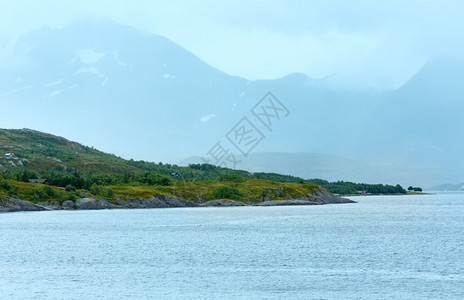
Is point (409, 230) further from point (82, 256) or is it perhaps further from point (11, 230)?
point (11, 230)

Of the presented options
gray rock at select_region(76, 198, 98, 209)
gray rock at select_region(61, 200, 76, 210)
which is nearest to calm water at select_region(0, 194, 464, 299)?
gray rock at select_region(61, 200, 76, 210)

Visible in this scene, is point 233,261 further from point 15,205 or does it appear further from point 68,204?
point 68,204

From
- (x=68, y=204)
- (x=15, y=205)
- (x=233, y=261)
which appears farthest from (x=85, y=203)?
(x=233, y=261)

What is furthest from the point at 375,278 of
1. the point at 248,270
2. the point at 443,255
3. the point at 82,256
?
the point at 82,256

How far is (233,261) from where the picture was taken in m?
78.1

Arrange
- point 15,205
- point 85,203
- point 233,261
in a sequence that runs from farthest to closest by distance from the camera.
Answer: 1. point 85,203
2. point 15,205
3. point 233,261

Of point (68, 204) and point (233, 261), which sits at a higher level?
point (68, 204)

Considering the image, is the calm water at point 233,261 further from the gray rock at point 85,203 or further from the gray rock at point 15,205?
the gray rock at point 85,203

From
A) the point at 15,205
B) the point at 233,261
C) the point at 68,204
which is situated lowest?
the point at 233,261

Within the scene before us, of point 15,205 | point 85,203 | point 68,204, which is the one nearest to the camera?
point 15,205

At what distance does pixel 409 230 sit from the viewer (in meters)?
120

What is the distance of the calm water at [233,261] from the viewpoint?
59.1 meters

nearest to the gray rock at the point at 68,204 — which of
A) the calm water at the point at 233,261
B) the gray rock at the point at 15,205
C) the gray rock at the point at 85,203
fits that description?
the gray rock at the point at 85,203

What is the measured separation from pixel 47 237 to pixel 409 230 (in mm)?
64379
